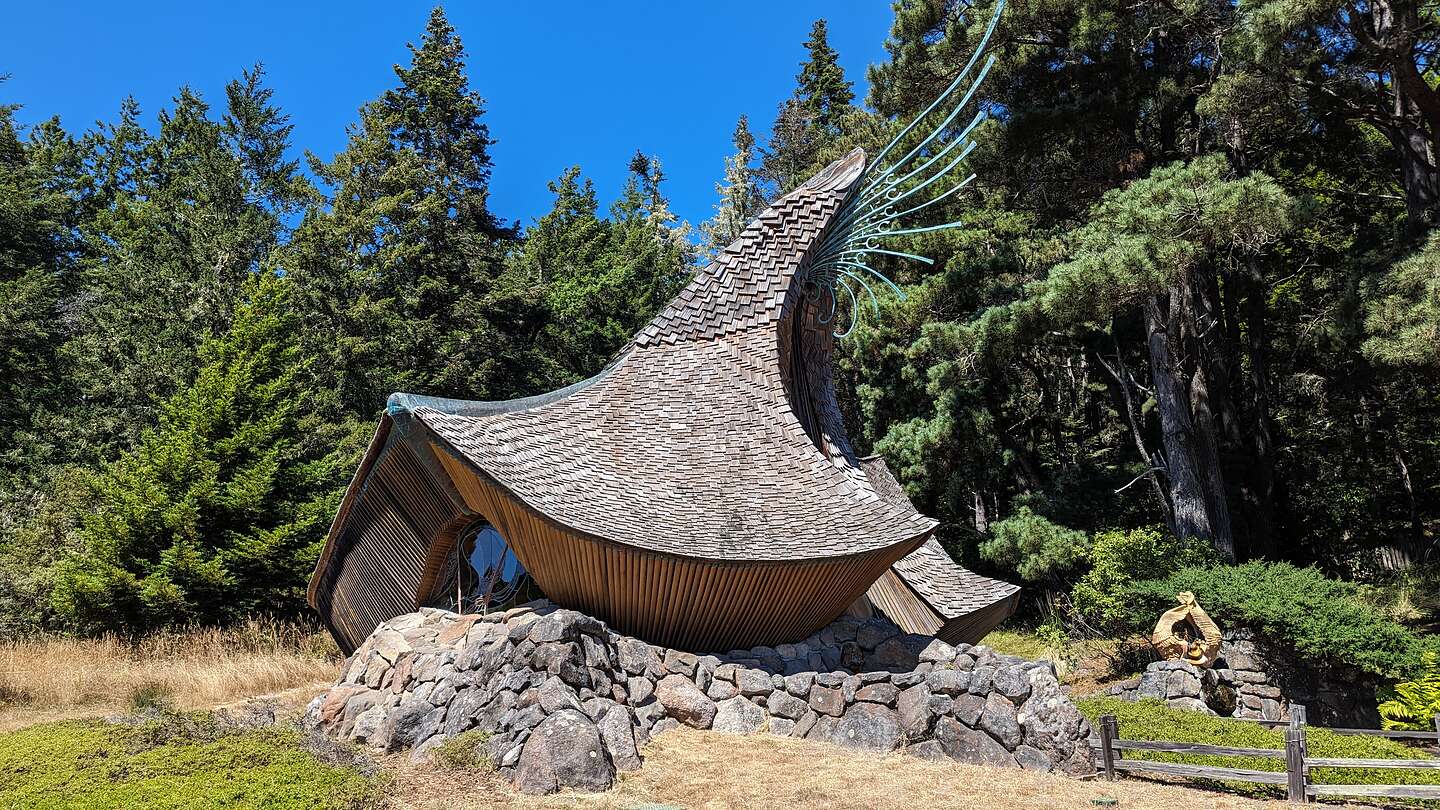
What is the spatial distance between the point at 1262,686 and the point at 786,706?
7.00 meters

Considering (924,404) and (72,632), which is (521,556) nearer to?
(72,632)

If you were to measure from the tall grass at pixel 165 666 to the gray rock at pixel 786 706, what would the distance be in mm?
6020

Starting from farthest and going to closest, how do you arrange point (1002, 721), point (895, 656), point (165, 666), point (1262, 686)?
point (1262, 686)
point (165, 666)
point (895, 656)
point (1002, 721)

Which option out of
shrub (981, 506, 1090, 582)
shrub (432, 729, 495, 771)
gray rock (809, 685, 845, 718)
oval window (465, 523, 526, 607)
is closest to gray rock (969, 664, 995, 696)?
gray rock (809, 685, 845, 718)

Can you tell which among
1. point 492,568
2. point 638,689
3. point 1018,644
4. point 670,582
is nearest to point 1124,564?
point 1018,644

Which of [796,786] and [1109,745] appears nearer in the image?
[796,786]

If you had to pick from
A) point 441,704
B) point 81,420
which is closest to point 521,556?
point 441,704

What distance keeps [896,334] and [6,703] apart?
16725mm

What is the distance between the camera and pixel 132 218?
26.2 m

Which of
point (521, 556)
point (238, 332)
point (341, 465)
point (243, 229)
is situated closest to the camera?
point (521, 556)

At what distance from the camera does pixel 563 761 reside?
6.62 meters

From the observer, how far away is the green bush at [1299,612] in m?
10.7

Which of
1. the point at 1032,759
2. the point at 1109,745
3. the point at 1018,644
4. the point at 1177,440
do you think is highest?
the point at 1177,440

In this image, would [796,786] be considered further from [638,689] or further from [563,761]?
[638,689]
